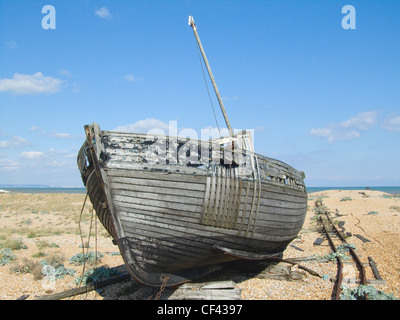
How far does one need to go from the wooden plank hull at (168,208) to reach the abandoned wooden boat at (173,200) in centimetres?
2

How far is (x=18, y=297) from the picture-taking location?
22.3 feet

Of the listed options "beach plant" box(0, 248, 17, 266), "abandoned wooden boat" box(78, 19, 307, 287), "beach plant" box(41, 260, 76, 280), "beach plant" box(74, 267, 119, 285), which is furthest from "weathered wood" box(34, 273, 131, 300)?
"beach plant" box(0, 248, 17, 266)

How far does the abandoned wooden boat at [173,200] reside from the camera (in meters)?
5.75

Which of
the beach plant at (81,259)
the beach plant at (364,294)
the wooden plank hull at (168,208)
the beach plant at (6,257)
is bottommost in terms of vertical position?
the beach plant at (81,259)

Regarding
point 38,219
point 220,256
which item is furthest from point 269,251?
point 38,219

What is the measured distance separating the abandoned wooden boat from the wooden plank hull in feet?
0.07

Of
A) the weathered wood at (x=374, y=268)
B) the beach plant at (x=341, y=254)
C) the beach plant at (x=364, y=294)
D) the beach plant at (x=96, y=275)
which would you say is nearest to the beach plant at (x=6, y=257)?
the beach plant at (x=96, y=275)

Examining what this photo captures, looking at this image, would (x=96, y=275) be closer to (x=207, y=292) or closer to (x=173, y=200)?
(x=207, y=292)

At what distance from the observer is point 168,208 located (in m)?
5.78

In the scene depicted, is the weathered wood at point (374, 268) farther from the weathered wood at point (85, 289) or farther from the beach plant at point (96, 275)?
the beach plant at point (96, 275)

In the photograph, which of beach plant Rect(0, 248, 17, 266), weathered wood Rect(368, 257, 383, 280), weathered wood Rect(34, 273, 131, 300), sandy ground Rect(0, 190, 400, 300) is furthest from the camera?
beach plant Rect(0, 248, 17, 266)

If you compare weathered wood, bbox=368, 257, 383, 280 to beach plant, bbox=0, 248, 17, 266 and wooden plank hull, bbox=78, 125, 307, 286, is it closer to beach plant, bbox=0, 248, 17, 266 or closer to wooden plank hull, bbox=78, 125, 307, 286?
wooden plank hull, bbox=78, 125, 307, 286

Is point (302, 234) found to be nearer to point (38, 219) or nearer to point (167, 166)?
point (167, 166)

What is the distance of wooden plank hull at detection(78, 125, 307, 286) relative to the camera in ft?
18.9
